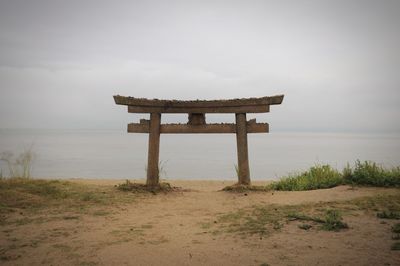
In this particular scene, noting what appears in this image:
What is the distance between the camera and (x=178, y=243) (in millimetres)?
4082

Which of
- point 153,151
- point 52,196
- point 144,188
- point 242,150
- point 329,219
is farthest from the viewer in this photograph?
point 153,151

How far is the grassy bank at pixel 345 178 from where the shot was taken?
24.6 ft

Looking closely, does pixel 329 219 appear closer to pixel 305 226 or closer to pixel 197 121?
pixel 305 226

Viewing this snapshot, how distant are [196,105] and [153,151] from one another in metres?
1.68

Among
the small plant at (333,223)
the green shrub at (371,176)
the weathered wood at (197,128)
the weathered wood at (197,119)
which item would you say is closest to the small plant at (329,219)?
the small plant at (333,223)

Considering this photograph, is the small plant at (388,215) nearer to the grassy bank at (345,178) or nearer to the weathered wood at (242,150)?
the grassy bank at (345,178)

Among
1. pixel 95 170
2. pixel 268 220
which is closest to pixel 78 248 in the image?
pixel 268 220

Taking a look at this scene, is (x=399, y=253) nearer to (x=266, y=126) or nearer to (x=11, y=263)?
(x=11, y=263)

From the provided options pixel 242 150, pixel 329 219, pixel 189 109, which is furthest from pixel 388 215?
pixel 189 109

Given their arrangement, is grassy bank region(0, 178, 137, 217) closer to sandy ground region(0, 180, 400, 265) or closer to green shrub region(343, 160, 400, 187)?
sandy ground region(0, 180, 400, 265)

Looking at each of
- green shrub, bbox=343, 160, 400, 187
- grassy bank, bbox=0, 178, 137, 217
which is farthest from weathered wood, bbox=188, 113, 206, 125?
green shrub, bbox=343, 160, 400, 187

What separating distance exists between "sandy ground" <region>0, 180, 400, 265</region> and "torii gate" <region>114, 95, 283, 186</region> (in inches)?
115

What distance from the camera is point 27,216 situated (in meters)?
5.39

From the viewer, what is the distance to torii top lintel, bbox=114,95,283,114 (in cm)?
846
